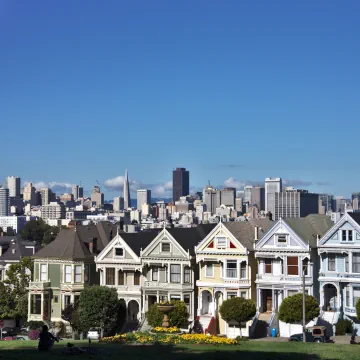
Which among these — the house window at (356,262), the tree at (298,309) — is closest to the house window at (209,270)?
the tree at (298,309)

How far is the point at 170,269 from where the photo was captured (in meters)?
68.8

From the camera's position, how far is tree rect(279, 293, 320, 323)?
5978 centimetres

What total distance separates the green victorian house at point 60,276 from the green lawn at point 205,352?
2613 cm

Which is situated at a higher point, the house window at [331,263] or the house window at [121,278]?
the house window at [331,263]

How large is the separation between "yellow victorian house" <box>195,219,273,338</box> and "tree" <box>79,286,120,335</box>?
7038 millimetres

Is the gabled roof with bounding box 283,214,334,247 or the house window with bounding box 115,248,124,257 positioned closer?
the gabled roof with bounding box 283,214,334,247

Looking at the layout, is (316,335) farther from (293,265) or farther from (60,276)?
(60,276)

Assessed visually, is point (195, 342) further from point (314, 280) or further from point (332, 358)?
point (314, 280)

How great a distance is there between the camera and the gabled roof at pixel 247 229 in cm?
6700

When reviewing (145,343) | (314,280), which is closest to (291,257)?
(314,280)

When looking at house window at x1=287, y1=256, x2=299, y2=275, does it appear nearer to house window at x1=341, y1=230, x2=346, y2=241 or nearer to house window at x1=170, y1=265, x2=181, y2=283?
house window at x1=341, y1=230, x2=346, y2=241

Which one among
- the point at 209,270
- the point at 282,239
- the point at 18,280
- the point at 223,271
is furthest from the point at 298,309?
the point at 18,280

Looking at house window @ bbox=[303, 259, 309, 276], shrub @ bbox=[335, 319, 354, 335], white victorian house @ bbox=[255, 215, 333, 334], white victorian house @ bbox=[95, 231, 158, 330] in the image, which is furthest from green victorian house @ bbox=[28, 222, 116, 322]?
shrub @ bbox=[335, 319, 354, 335]

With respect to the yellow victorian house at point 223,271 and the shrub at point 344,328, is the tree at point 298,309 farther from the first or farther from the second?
the yellow victorian house at point 223,271
